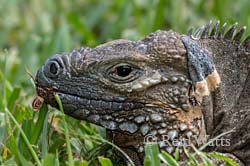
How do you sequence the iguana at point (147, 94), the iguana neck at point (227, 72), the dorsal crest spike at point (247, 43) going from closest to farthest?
the iguana at point (147, 94), the iguana neck at point (227, 72), the dorsal crest spike at point (247, 43)

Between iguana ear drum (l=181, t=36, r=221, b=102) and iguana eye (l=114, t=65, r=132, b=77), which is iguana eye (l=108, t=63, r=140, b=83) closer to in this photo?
iguana eye (l=114, t=65, r=132, b=77)

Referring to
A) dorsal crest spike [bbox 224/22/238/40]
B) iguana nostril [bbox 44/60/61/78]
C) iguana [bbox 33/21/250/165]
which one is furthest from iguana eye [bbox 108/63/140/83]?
dorsal crest spike [bbox 224/22/238/40]

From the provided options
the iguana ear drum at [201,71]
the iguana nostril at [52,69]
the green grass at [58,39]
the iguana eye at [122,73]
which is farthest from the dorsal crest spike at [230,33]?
the iguana nostril at [52,69]

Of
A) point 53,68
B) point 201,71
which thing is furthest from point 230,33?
point 53,68

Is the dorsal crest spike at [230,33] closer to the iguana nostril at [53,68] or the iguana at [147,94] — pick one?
the iguana at [147,94]

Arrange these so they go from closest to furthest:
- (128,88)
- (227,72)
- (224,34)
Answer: (128,88) → (227,72) → (224,34)

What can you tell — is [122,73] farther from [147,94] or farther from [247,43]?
[247,43]

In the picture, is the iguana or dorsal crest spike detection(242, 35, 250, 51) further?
dorsal crest spike detection(242, 35, 250, 51)
